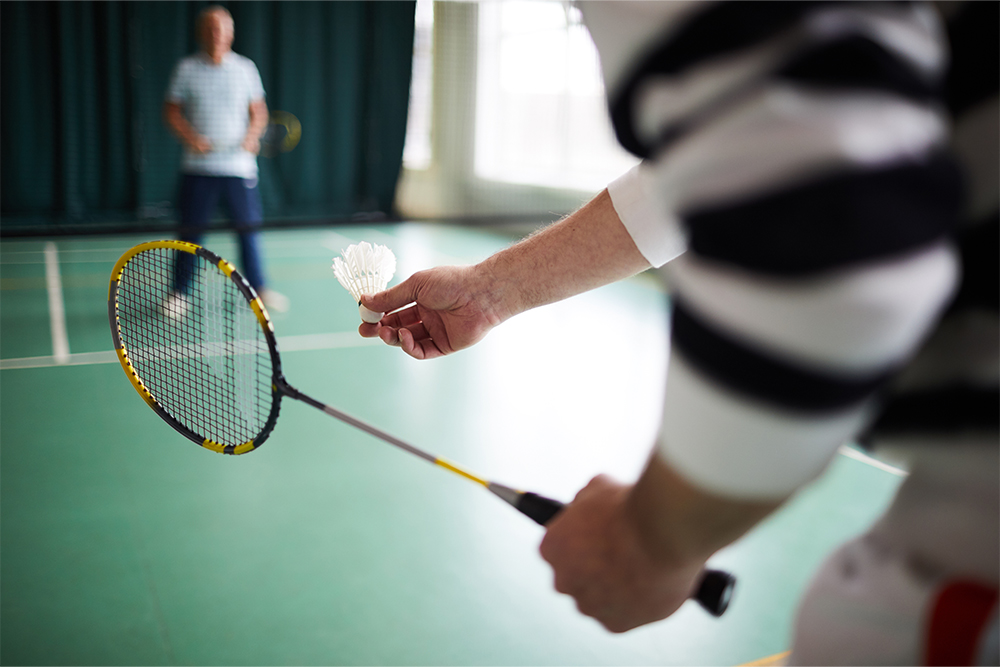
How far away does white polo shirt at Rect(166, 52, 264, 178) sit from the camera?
378 centimetres

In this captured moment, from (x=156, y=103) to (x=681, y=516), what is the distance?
311 inches

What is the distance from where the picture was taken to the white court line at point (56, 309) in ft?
10.4

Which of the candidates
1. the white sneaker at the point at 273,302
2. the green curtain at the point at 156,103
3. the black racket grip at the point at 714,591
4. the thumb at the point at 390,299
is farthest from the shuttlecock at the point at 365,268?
the green curtain at the point at 156,103

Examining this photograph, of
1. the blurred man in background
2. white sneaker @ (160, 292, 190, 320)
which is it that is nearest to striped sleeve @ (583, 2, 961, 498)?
white sneaker @ (160, 292, 190, 320)

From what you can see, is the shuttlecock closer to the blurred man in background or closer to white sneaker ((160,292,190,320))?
white sneaker ((160,292,190,320))

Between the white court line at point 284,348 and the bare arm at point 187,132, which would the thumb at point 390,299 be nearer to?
the white court line at point 284,348

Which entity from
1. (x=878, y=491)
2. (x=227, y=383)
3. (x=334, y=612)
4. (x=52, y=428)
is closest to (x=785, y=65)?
(x=227, y=383)

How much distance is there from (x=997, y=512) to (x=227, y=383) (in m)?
1.14

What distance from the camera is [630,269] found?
819 millimetres

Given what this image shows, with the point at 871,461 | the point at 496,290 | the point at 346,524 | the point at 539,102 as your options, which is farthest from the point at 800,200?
the point at 539,102

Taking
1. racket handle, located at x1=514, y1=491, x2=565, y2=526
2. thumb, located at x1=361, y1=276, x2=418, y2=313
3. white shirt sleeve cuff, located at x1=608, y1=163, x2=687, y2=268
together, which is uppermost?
white shirt sleeve cuff, located at x1=608, y1=163, x2=687, y2=268

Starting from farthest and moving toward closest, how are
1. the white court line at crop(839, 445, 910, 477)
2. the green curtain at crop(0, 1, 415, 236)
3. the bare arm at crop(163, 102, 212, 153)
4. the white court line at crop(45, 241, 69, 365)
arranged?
the green curtain at crop(0, 1, 415, 236) < the bare arm at crop(163, 102, 212, 153) < the white court line at crop(45, 241, 69, 365) < the white court line at crop(839, 445, 910, 477)

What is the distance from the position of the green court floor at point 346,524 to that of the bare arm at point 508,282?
69 centimetres

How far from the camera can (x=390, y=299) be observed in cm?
101
